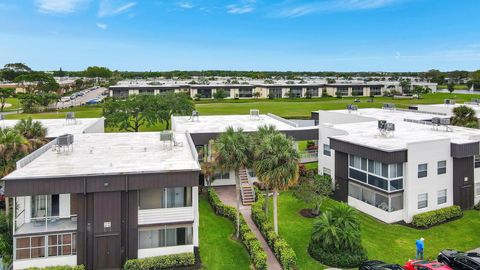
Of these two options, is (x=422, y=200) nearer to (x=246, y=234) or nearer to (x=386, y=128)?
(x=386, y=128)

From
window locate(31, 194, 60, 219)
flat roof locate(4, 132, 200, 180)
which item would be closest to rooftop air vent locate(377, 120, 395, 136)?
flat roof locate(4, 132, 200, 180)

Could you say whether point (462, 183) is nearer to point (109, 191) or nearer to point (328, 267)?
point (328, 267)

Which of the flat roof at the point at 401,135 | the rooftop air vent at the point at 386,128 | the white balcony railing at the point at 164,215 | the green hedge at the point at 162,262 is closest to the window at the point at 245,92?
the flat roof at the point at 401,135

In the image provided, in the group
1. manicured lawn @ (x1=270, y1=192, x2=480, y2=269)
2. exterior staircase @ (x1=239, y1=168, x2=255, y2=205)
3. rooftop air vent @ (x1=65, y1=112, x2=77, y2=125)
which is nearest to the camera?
manicured lawn @ (x1=270, y1=192, x2=480, y2=269)

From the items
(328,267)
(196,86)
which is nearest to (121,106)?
Result: (328,267)

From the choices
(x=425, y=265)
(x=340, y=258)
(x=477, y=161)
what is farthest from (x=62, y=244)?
(x=477, y=161)

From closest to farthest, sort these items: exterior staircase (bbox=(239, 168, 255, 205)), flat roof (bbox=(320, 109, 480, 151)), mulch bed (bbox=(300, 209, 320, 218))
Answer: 1. flat roof (bbox=(320, 109, 480, 151))
2. mulch bed (bbox=(300, 209, 320, 218))
3. exterior staircase (bbox=(239, 168, 255, 205))

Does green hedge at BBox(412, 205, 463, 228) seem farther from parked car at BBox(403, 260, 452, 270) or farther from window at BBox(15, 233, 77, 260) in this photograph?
window at BBox(15, 233, 77, 260)

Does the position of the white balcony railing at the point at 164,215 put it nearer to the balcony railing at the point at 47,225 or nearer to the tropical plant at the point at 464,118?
the balcony railing at the point at 47,225
